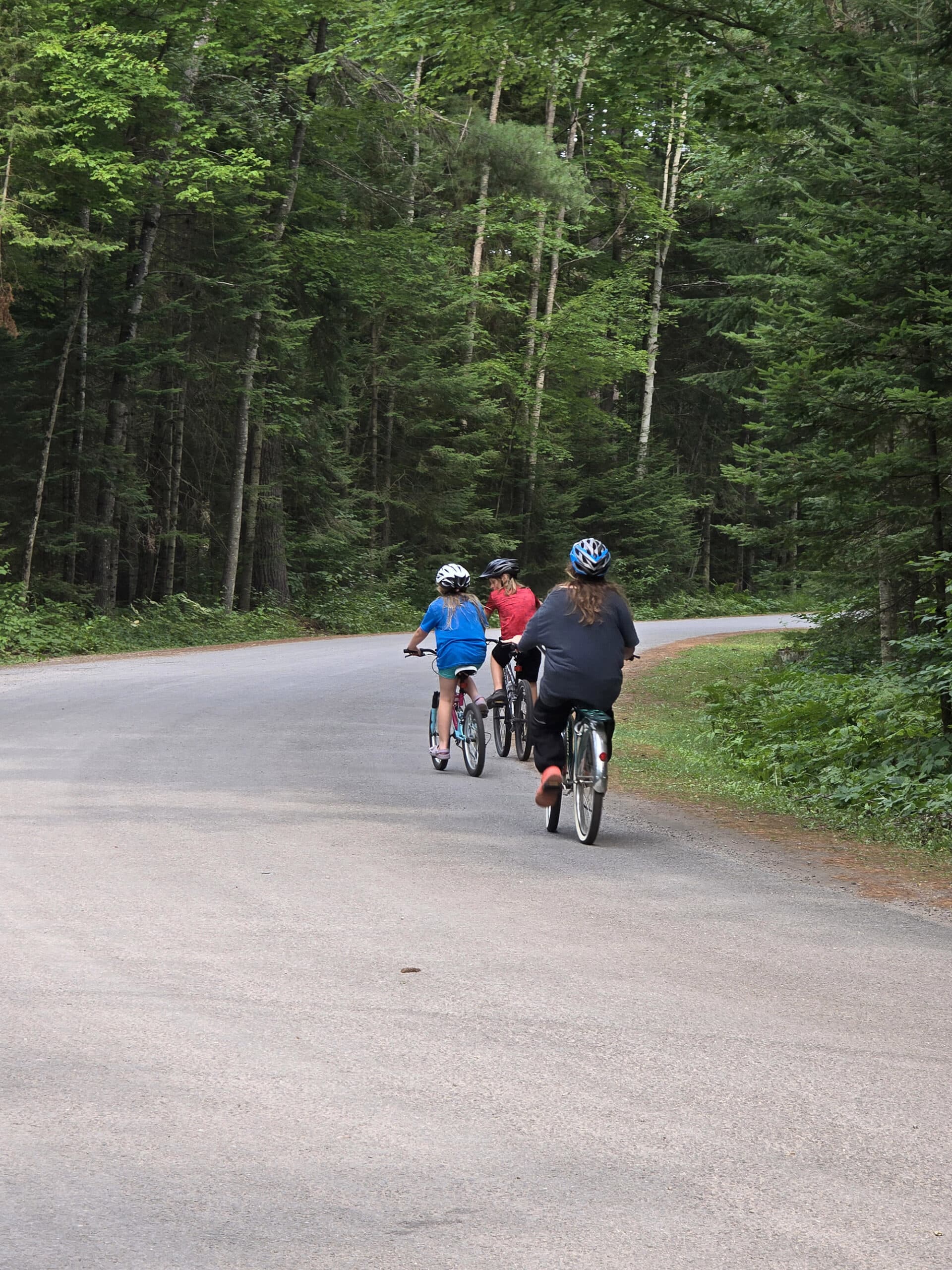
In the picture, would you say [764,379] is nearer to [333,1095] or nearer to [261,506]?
[333,1095]

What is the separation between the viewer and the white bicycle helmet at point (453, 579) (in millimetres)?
14336

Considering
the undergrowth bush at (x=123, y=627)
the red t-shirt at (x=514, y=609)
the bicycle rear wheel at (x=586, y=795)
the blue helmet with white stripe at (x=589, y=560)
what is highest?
the blue helmet with white stripe at (x=589, y=560)

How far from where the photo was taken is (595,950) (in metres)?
7.03

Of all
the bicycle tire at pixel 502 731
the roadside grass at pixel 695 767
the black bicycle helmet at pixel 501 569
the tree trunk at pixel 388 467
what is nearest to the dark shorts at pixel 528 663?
the roadside grass at pixel 695 767

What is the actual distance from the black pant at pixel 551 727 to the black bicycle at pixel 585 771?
0.06 metres

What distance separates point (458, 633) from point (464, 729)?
92 centimetres

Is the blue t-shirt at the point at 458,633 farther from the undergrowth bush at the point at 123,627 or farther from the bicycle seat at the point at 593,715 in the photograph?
the undergrowth bush at the point at 123,627

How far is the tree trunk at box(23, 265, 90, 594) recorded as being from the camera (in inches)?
1225

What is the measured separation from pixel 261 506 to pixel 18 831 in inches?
1182

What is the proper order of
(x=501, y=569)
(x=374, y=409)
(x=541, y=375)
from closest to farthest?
1. (x=501, y=569)
2. (x=374, y=409)
3. (x=541, y=375)

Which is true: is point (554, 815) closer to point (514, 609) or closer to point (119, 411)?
point (514, 609)

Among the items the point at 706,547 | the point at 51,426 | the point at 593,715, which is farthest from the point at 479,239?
the point at 593,715

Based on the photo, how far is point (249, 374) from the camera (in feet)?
119

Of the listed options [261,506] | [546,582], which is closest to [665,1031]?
[261,506]
